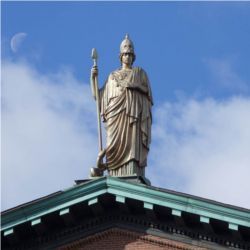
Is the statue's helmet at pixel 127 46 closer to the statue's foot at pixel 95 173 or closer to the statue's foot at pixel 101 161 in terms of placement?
the statue's foot at pixel 101 161

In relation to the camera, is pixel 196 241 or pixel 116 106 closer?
pixel 196 241

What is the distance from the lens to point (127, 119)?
108ft

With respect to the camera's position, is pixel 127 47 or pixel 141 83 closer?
pixel 141 83

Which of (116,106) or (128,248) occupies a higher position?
(116,106)

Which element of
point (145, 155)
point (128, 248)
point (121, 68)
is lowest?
point (128, 248)

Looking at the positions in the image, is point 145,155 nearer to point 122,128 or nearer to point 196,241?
point 122,128

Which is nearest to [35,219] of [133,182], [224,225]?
[133,182]

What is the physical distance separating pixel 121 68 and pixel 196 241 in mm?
6112

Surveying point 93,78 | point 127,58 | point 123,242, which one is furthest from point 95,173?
point 127,58

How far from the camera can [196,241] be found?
3058 centimetres

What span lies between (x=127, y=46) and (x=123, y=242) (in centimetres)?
632

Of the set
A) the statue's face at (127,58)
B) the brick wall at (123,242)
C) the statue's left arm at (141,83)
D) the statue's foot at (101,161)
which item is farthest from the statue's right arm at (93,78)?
the brick wall at (123,242)

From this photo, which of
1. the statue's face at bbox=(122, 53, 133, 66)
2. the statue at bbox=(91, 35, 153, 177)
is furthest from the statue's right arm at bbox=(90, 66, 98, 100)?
the statue's face at bbox=(122, 53, 133, 66)

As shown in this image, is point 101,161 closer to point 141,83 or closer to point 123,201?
point 123,201
